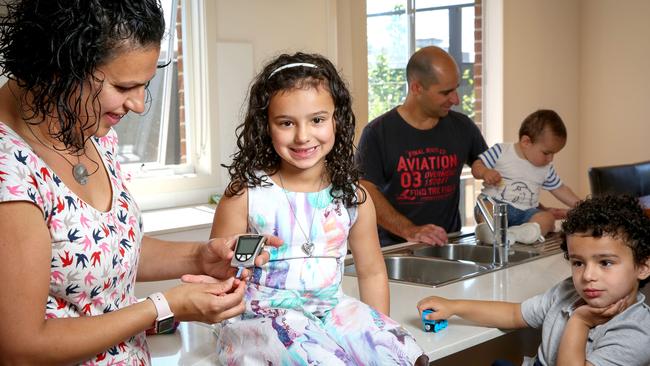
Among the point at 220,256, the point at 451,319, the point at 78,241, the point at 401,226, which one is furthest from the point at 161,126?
the point at 78,241

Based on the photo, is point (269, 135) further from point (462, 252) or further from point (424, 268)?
point (462, 252)

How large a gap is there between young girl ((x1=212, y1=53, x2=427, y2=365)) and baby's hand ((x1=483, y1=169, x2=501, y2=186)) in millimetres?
1500

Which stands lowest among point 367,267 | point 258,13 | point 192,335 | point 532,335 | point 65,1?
point 532,335

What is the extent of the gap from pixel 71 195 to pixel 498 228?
173cm

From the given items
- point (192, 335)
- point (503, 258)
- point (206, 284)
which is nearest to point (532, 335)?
point (503, 258)

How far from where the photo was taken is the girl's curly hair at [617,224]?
74.2 inches

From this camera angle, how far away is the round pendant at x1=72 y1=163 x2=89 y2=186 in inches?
54.3

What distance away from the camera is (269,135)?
6.20ft

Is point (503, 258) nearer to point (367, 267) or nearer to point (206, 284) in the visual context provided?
point (367, 267)

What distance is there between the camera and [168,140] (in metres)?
4.37

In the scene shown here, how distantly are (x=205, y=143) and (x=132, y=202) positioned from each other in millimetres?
2844

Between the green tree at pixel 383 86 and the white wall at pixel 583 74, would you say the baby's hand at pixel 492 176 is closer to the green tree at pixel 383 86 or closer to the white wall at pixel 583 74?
the green tree at pixel 383 86

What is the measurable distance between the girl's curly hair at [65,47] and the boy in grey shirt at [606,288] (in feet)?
3.34

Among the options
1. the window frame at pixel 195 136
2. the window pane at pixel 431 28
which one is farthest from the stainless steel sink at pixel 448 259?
the window pane at pixel 431 28
